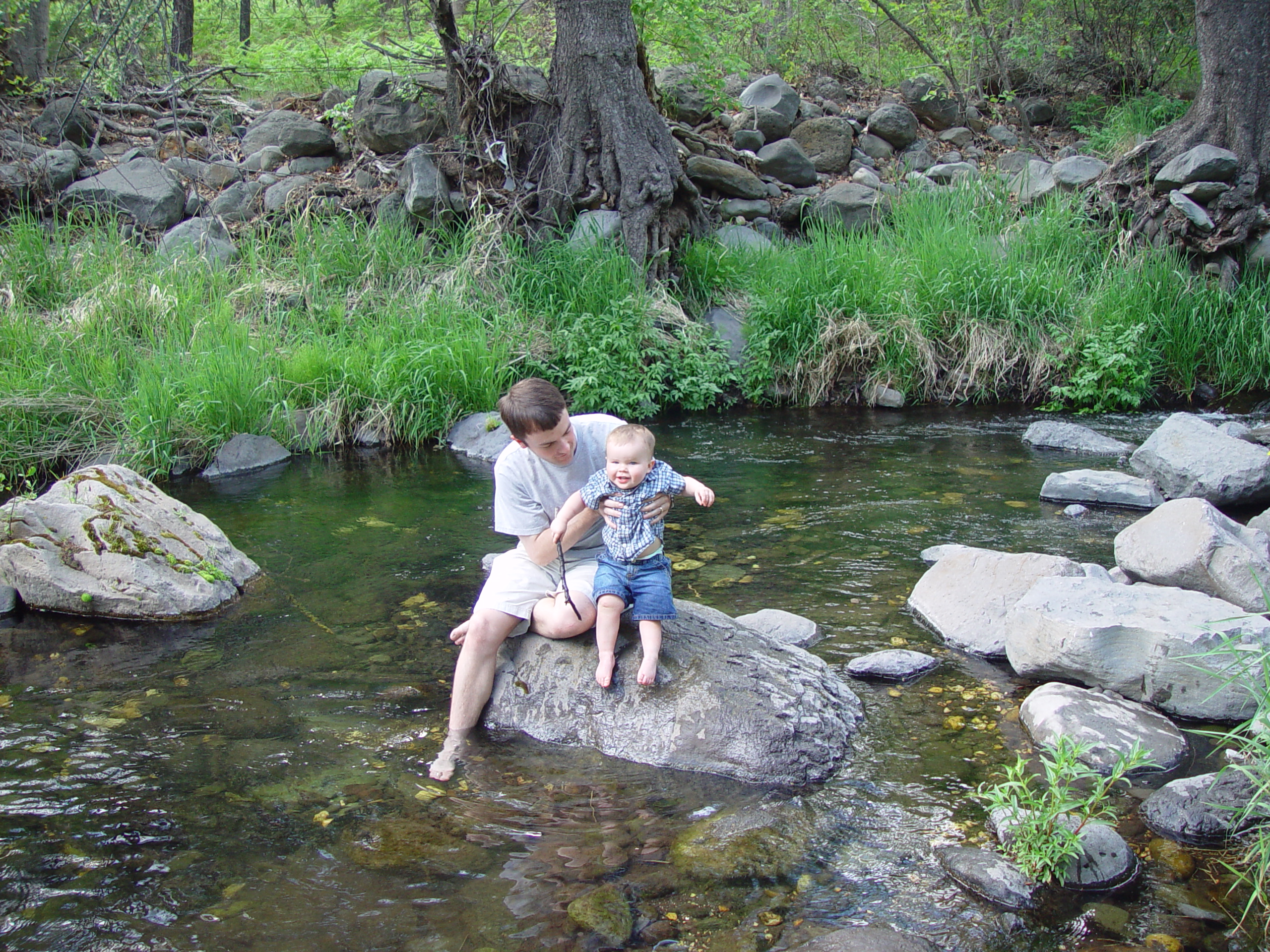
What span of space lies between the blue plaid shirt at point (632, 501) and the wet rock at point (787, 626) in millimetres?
1121

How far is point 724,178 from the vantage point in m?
12.1

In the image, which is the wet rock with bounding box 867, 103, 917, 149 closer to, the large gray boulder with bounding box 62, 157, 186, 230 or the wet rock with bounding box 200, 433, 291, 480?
the large gray boulder with bounding box 62, 157, 186, 230

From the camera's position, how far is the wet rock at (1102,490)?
6352mm

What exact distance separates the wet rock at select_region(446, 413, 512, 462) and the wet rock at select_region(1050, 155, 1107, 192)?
7556 millimetres

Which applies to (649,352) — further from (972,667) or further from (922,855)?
(922,855)

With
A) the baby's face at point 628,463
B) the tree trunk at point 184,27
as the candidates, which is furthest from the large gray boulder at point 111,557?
the tree trunk at point 184,27

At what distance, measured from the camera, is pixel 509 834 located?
10.1 ft

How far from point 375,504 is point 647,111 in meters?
5.97

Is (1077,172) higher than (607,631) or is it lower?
higher

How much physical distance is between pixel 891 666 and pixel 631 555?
1.40m

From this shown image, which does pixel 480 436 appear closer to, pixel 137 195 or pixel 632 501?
pixel 632 501

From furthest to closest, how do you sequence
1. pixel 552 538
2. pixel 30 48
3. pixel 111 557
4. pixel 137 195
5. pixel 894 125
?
pixel 894 125, pixel 30 48, pixel 137 195, pixel 111 557, pixel 552 538

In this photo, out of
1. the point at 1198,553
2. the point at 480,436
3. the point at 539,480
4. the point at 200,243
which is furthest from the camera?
the point at 200,243

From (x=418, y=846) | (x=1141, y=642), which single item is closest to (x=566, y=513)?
(x=418, y=846)
